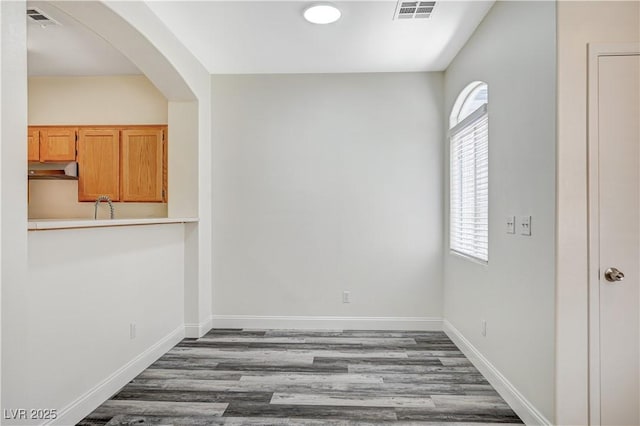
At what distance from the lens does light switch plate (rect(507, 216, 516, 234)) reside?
241 centimetres

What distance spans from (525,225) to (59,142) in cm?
474

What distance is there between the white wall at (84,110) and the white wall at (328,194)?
825mm

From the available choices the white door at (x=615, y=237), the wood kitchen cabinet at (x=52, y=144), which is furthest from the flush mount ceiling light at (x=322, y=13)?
the wood kitchen cabinet at (x=52, y=144)

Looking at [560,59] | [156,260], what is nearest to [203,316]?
[156,260]

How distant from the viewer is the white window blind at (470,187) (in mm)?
3014

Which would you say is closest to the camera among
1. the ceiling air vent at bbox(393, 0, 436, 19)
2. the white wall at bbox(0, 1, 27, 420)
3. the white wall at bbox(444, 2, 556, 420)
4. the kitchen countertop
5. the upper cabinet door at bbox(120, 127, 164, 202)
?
the white wall at bbox(0, 1, 27, 420)

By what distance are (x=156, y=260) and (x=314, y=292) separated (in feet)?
5.48

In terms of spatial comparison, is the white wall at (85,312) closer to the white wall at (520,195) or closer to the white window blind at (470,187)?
the white wall at (520,195)

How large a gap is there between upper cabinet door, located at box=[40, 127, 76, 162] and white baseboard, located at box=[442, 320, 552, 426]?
4548mm

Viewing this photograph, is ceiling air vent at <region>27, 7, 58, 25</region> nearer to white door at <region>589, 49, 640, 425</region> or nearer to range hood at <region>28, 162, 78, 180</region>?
range hood at <region>28, 162, 78, 180</region>

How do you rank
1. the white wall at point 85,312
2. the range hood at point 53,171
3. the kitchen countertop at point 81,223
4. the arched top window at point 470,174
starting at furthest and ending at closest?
the range hood at point 53,171
the arched top window at point 470,174
the white wall at point 85,312
the kitchen countertop at point 81,223

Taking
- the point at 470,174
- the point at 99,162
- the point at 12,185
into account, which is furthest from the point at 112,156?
the point at 470,174

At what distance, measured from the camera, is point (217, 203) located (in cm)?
414

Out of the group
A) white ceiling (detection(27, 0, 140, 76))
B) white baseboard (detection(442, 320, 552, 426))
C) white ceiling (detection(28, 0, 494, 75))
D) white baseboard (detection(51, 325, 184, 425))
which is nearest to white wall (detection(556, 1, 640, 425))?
white baseboard (detection(442, 320, 552, 426))
